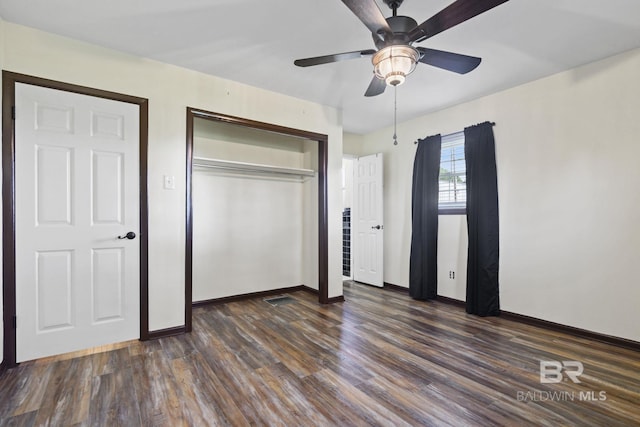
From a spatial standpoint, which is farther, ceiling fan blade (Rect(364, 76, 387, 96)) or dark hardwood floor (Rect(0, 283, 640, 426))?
ceiling fan blade (Rect(364, 76, 387, 96))

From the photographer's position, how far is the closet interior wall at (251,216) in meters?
4.05

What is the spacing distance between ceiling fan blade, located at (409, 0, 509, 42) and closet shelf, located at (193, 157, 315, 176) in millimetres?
2581

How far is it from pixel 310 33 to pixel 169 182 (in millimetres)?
1840

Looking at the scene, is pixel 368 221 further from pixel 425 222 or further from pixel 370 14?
pixel 370 14

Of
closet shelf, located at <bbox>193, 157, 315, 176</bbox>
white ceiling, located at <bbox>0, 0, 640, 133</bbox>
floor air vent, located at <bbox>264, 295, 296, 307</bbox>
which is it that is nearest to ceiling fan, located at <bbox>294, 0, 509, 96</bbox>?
white ceiling, located at <bbox>0, 0, 640, 133</bbox>

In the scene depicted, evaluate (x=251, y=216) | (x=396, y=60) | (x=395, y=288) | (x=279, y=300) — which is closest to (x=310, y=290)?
(x=279, y=300)

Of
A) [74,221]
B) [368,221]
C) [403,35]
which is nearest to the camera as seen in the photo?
[403,35]

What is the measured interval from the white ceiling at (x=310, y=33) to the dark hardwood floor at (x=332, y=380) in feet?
8.37

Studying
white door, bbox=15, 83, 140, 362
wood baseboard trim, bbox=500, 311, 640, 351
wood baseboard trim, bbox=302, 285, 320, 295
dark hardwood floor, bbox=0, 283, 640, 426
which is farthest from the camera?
wood baseboard trim, bbox=302, 285, 320, 295

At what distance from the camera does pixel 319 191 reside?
419 centimetres

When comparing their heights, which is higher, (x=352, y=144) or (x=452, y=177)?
(x=352, y=144)

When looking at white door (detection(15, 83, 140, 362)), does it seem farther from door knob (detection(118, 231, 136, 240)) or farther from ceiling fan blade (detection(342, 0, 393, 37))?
ceiling fan blade (detection(342, 0, 393, 37))

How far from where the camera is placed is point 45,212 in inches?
96.7

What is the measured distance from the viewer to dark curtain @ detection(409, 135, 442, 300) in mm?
4238
